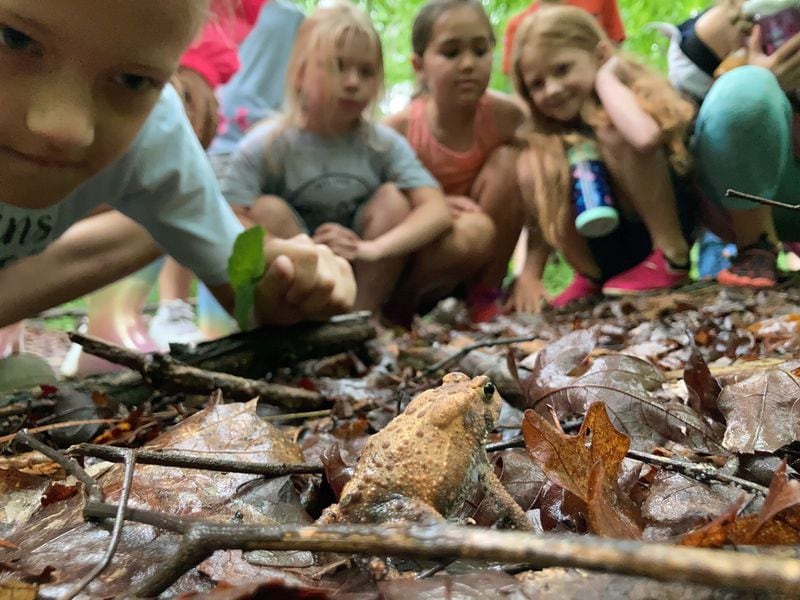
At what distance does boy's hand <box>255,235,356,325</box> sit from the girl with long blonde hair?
1.99 meters

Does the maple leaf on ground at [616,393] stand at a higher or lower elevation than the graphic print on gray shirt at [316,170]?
lower

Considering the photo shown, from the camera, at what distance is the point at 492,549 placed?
0.42 m

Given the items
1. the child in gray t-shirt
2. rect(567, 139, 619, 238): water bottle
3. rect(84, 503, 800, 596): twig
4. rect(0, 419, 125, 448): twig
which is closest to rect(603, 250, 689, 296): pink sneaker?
rect(567, 139, 619, 238): water bottle

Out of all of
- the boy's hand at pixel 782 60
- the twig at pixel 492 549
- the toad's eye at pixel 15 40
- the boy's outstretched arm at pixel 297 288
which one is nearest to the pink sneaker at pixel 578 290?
the boy's hand at pixel 782 60

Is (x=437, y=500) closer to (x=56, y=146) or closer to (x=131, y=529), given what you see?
(x=131, y=529)

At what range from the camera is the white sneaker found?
3.11 m

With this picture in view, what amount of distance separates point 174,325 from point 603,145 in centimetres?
288

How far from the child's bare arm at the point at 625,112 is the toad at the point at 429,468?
302 cm

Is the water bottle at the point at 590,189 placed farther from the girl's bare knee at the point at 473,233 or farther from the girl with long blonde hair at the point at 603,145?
the girl's bare knee at the point at 473,233

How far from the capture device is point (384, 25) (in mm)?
6238

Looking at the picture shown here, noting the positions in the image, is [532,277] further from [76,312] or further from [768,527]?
[768,527]

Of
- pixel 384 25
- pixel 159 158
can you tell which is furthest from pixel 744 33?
pixel 384 25

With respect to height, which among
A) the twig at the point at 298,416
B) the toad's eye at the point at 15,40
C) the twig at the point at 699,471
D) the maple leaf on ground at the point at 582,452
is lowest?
the twig at the point at 298,416

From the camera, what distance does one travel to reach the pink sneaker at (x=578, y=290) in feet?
13.3
